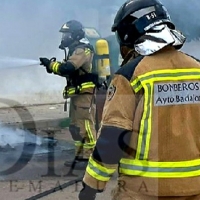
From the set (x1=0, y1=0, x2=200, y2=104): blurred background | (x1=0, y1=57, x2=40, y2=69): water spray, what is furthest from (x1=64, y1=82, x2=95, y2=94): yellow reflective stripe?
(x1=0, y1=0, x2=200, y2=104): blurred background

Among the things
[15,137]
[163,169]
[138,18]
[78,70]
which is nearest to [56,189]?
[78,70]

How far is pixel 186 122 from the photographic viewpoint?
230cm

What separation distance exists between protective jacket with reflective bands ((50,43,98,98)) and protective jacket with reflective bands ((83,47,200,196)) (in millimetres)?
3392

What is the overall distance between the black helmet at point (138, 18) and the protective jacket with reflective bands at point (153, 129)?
131 mm

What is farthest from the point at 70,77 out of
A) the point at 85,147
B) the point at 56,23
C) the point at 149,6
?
the point at 56,23

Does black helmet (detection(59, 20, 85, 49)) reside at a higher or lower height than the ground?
higher

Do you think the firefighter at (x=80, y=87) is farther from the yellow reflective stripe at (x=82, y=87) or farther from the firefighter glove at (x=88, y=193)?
the firefighter glove at (x=88, y=193)

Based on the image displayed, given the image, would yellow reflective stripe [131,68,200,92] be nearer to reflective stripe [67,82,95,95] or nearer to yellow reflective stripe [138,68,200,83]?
yellow reflective stripe [138,68,200,83]

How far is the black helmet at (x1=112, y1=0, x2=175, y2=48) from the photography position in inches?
93.4

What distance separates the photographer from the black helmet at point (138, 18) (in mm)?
2371

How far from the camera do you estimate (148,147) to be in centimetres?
229

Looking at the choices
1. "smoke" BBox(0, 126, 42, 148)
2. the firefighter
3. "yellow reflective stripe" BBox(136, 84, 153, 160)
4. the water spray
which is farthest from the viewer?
the water spray

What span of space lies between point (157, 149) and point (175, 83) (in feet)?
1.01

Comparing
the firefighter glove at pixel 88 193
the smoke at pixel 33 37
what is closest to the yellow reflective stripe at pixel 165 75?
the firefighter glove at pixel 88 193
